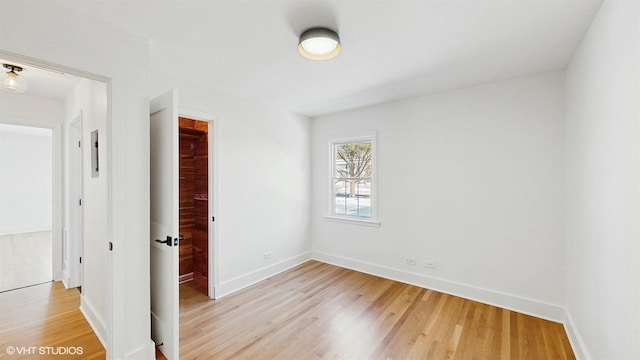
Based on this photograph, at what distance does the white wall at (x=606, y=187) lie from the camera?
1.28 metres

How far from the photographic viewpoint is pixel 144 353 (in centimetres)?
202

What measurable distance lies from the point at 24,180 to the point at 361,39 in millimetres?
9381

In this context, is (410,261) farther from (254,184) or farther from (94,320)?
(94,320)

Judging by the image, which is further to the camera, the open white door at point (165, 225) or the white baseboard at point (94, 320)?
the white baseboard at point (94, 320)

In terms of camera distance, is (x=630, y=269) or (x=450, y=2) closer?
(x=630, y=269)

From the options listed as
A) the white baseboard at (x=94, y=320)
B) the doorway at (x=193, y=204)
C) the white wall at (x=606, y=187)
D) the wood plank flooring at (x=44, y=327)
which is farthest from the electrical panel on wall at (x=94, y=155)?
the white wall at (x=606, y=187)

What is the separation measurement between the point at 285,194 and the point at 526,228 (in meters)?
3.15

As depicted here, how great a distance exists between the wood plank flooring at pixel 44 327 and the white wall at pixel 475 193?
10.6 ft

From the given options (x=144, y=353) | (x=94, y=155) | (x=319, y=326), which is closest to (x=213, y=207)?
(x=94, y=155)

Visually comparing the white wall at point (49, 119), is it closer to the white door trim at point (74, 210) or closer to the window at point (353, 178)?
the white door trim at point (74, 210)

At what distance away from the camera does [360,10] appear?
1.70m

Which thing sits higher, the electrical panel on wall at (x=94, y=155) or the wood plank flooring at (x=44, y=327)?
the electrical panel on wall at (x=94, y=155)

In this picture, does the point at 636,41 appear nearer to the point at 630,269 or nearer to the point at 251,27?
the point at 630,269

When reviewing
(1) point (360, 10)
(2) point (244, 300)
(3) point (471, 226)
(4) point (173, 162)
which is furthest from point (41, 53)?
(3) point (471, 226)
